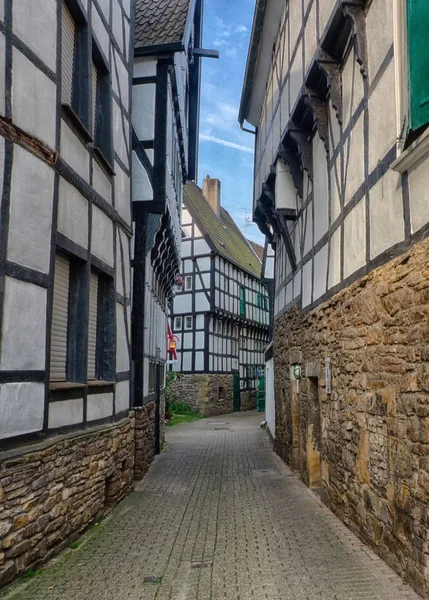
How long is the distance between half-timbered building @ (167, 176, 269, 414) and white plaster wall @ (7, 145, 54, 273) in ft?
62.2

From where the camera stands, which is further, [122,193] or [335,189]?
[122,193]

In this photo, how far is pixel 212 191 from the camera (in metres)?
31.3

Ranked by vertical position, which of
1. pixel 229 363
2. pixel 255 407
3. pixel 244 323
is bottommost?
pixel 255 407

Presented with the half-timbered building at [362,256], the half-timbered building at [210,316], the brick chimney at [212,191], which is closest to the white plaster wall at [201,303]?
the half-timbered building at [210,316]

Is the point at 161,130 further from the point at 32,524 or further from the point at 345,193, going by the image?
the point at 32,524

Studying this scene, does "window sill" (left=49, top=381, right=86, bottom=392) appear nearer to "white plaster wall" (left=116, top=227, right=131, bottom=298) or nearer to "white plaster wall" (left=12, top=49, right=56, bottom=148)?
"white plaster wall" (left=116, top=227, right=131, bottom=298)

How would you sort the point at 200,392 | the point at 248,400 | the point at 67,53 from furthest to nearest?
1. the point at 248,400
2. the point at 200,392
3. the point at 67,53

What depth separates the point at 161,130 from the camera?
9.06 meters

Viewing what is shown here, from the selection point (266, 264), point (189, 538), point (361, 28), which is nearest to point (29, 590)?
point (189, 538)

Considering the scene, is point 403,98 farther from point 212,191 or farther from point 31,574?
point 212,191

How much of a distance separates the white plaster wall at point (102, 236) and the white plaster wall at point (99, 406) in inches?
63.7

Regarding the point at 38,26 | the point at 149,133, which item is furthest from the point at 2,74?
the point at 149,133

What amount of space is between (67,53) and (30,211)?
7.37ft

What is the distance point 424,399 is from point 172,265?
35.3 ft
